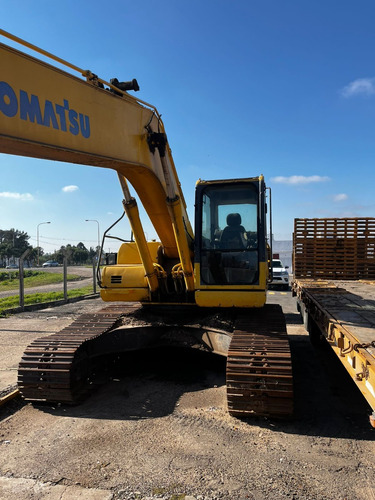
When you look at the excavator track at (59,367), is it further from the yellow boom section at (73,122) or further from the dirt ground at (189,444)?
the yellow boom section at (73,122)

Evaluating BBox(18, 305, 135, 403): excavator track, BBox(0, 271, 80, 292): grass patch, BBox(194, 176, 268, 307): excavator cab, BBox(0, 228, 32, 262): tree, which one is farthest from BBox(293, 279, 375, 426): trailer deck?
BBox(0, 228, 32, 262): tree

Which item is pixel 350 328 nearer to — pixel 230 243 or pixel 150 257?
pixel 230 243

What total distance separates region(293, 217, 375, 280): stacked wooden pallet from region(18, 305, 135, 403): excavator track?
702 cm

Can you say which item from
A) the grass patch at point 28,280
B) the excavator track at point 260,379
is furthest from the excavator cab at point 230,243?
the grass patch at point 28,280

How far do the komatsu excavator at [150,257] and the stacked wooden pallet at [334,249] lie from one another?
514cm

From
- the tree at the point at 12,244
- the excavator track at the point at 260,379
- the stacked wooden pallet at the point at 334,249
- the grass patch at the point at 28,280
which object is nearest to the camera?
the excavator track at the point at 260,379

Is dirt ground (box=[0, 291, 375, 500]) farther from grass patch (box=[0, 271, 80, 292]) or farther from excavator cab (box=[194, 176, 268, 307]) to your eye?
grass patch (box=[0, 271, 80, 292])

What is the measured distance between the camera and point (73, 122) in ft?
11.9

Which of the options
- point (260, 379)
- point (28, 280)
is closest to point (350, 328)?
point (260, 379)

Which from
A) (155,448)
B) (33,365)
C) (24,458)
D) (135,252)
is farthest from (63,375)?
(135,252)

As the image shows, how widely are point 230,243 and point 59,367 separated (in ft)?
9.21

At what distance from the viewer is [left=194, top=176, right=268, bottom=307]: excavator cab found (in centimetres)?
533

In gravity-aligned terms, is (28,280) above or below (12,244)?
below

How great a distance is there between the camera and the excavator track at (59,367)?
188 inches
